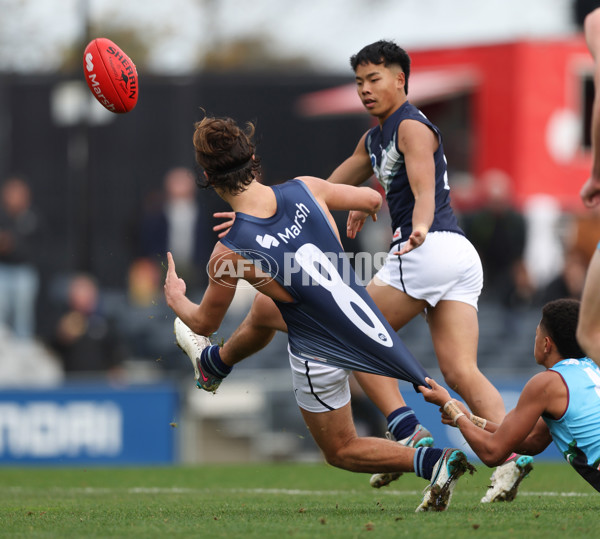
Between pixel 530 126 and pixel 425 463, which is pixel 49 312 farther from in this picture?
pixel 425 463

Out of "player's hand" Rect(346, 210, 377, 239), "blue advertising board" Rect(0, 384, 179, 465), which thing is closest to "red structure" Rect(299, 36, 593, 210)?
"blue advertising board" Rect(0, 384, 179, 465)

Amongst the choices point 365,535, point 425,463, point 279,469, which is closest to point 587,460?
point 425,463

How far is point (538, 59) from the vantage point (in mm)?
19953

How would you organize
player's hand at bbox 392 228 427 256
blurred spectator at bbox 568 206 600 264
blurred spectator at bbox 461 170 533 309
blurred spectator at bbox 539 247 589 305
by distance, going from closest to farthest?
player's hand at bbox 392 228 427 256, blurred spectator at bbox 539 247 589 305, blurred spectator at bbox 461 170 533 309, blurred spectator at bbox 568 206 600 264

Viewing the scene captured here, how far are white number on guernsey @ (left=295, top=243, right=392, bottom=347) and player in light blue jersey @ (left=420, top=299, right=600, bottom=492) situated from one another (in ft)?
1.24

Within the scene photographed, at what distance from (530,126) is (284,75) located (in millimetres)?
4516

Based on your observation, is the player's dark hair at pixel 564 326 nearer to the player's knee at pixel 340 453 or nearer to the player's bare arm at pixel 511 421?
the player's bare arm at pixel 511 421

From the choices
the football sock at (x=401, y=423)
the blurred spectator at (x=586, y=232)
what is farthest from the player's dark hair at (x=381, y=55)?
the blurred spectator at (x=586, y=232)

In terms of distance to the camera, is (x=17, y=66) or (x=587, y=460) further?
(x=17, y=66)

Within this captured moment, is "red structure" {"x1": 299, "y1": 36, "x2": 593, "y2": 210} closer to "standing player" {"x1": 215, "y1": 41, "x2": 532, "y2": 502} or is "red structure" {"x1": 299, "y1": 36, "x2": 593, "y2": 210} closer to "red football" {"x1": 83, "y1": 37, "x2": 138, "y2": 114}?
"red football" {"x1": 83, "y1": 37, "x2": 138, "y2": 114}

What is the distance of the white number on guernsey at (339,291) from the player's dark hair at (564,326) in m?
0.82

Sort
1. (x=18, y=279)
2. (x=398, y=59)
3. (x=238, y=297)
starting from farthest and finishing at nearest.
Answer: (x=238, y=297) → (x=18, y=279) → (x=398, y=59)

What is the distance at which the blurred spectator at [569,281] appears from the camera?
1352cm

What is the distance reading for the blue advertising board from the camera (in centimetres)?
1234
